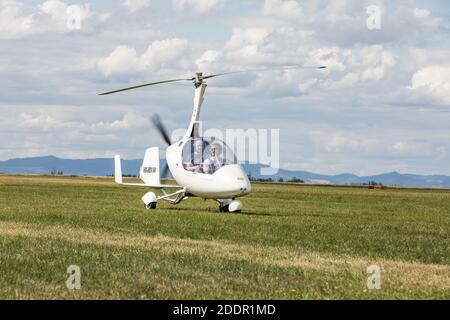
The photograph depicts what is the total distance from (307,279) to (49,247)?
19.6ft

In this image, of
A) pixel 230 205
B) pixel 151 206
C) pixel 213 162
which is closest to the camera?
pixel 213 162

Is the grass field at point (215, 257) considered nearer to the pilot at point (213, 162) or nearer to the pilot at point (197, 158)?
the pilot at point (213, 162)

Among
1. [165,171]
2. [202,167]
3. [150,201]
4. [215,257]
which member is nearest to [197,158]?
[202,167]

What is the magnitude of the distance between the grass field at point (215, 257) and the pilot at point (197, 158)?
3642 millimetres

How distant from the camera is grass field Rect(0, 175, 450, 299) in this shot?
492 inches

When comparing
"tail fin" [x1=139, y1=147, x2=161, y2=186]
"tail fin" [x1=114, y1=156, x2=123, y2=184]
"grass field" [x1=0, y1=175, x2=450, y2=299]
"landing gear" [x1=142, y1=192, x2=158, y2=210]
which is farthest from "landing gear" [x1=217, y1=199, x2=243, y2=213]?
"tail fin" [x1=114, y1=156, x2=123, y2=184]

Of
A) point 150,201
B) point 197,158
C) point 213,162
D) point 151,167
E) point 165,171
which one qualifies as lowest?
point 150,201

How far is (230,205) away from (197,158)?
2.07 metres

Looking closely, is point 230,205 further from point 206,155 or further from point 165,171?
point 165,171

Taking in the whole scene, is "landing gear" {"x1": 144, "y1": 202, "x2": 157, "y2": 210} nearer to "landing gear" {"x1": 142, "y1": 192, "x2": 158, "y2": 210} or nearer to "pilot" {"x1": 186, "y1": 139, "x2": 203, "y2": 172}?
"landing gear" {"x1": 142, "y1": 192, "x2": 158, "y2": 210}

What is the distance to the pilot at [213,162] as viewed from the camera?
30125mm

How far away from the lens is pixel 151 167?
113ft

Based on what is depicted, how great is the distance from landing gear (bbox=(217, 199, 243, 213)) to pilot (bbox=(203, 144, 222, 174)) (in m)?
1.56

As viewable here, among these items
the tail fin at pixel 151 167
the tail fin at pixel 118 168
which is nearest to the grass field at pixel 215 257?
the tail fin at pixel 151 167
